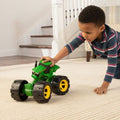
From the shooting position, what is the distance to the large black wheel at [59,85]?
1319 mm

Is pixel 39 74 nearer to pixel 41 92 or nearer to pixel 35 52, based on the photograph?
pixel 41 92

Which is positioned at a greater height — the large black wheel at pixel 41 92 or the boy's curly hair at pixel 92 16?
the boy's curly hair at pixel 92 16

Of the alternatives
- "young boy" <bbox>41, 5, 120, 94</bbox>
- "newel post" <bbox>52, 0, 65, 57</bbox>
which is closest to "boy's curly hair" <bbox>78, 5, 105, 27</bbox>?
"young boy" <bbox>41, 5, 120, 94</bbox>

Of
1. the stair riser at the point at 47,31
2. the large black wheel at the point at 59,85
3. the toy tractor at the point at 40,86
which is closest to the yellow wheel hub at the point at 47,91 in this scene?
the toy tractor at the point at 40,86

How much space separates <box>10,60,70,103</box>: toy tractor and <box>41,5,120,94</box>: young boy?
0.08 meters

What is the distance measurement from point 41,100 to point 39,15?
3599 mm

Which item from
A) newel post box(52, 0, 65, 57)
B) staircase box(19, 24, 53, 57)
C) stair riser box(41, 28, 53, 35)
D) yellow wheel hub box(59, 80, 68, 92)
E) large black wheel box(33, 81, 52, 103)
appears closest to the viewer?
large black wheel box(33, 81, 52, 103)

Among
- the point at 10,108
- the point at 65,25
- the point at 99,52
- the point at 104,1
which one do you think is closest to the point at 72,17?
the point at 65,25

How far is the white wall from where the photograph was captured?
412 cm

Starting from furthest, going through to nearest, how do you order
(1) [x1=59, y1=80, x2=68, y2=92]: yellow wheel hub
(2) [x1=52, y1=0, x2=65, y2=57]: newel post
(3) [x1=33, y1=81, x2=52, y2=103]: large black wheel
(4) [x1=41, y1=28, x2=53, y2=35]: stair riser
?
1. (4) [x1=41, y1=28, x2=53, y2=35]: stair riser
2. (2) [x1=52, y1=0, x2=65, y2=57]: newel post
3. (1) [x1=59, y1=80, x2=68, y2=92]: yellow wheel hub
4. (3) [x1=33, y1=81, x2=52, y2=103]: large black wheel

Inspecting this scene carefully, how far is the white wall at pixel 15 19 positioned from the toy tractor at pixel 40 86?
2.91 m

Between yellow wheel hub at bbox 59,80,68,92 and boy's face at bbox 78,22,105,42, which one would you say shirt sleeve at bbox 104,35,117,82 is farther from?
yellow wheel hub at bbox 59,80,68,92

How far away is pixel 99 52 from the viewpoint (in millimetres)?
1508

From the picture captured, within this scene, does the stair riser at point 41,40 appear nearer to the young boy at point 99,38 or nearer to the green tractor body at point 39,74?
the young boy at point 99,38
